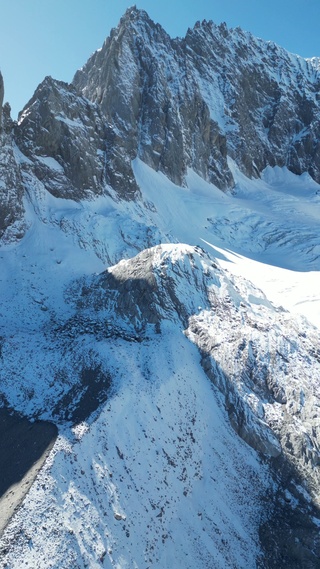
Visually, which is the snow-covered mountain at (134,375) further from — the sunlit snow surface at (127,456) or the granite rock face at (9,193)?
the granite rock face at (9,193)

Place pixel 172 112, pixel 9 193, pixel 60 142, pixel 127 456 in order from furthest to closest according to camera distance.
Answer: pixel 172 112
pixel 60 142
pixel 9 193
pixel 127 456

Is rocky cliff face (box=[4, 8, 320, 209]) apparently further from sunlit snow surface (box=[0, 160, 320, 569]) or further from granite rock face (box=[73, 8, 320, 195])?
sunlit snow surface (box=[0, 160, 320, 569])

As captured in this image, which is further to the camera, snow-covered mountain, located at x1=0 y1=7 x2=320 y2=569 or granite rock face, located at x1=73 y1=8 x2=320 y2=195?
granite rock face, located at x1=73 y1=8 x2=320 y2=195

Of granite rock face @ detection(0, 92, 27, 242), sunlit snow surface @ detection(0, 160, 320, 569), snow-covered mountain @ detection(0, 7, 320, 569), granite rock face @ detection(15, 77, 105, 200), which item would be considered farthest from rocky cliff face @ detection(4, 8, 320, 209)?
sunlit snow surface @ detection(0, 160, 320, 569)

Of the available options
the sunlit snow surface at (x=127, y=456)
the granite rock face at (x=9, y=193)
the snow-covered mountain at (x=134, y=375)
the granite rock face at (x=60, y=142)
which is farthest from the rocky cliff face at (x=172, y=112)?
the sunlit snow surface at (x=127, y=456)

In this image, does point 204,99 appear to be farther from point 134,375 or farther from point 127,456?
point 127,456

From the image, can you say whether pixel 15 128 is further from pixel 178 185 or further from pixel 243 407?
pixel 243 407

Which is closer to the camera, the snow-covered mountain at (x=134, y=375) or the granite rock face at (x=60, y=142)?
the snow-covered mountain at (x=134, y=375)

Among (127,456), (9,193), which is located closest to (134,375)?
(127,456)

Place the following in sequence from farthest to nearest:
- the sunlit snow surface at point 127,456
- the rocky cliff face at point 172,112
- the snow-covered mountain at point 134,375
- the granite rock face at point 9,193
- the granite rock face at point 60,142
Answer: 1. the rocky cliff face at point 172,112
2. the granite rock face at point 60,142
3. the granite rock face at point 9,193
4. the snow-covered mountain at point 134,375
5. the sunlit snow surface at point 127,456
